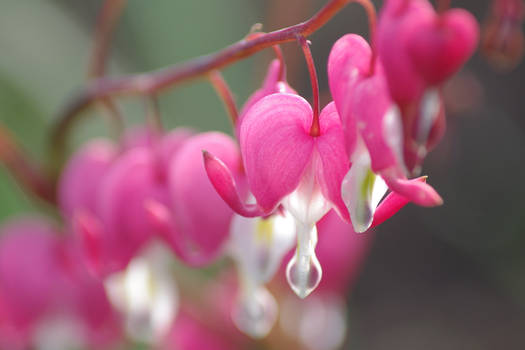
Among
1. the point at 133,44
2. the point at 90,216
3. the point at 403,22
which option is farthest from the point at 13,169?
the point at 133,44

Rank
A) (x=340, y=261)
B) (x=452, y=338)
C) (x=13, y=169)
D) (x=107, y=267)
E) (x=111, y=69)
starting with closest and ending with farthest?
1. (x=107, y=267)
2. (x=13, y=169)
3. (x=340, y=261)
4. (x=111, y=69)
5. (x=452, y=338)

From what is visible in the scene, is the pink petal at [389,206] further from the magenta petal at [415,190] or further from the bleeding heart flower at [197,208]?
the bleeding heart flower at [197,208]

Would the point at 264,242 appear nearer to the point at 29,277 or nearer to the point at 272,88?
the point at 272,88

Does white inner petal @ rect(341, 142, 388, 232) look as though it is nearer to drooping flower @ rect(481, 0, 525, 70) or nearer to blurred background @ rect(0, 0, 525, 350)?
drooping flower @ rect(481, 0, 525, 70)

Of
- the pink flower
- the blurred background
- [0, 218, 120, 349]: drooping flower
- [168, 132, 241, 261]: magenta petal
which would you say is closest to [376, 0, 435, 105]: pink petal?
[168, 132, 241, 261]: magenta petal

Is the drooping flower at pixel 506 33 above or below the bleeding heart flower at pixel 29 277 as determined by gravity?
above

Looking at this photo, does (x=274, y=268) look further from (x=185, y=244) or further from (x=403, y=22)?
(x=403, y=22)

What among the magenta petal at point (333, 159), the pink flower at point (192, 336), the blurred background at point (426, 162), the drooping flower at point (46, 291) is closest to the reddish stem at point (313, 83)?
the magenta petal at point (333, 159)
